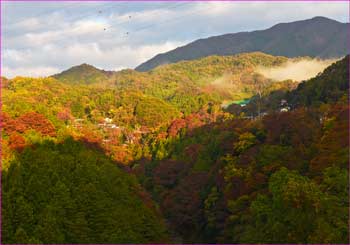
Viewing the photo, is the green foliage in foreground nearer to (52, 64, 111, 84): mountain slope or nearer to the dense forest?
the dense forest

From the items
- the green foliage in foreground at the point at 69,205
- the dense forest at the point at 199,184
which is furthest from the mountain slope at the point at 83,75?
the green foliage in foreground at the point at 69,205

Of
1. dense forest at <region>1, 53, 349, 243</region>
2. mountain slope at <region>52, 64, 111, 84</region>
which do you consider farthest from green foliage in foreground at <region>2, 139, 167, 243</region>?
mountain slope at <region>52, 64, 111, 84</region>

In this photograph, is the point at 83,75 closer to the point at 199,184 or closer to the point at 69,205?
the point at 199,184

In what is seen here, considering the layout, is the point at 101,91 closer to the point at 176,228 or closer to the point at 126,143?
the point at 126,143

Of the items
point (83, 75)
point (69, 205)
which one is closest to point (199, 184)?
point (69, 205)

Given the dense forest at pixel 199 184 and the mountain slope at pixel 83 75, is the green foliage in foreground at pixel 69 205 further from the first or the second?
the mountain slope at pixel 83 75

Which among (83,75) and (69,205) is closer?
(69,205)

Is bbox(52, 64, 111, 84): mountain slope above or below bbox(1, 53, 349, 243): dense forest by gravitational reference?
above

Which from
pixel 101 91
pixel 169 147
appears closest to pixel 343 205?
pixel 169 147
